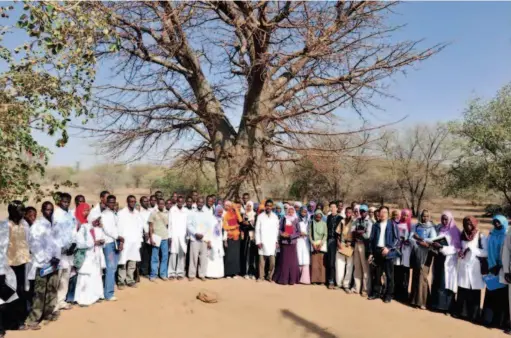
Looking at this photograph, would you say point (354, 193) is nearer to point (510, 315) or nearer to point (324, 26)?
point (324, 26)

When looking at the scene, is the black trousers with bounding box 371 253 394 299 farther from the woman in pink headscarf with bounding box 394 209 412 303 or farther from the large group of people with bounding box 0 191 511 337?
the woman in pink headscarf with bounding box 394 209 412 303

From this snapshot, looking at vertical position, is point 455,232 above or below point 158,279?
above

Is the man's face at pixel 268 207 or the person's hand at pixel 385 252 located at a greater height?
the man's face at pixel 268 207

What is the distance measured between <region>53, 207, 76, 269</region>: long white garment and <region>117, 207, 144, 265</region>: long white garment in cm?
118

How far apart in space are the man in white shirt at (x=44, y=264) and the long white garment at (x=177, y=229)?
107 inches

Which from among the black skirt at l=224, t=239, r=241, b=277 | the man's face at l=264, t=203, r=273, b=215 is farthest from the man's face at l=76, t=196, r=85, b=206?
the man's face at l=264, t=203, r=273, b=215

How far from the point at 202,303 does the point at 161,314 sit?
0.79 meters

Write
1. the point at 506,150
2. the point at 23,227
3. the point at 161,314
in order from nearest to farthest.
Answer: the point at 23,227 → the point at 161,314 → the point at 506,150

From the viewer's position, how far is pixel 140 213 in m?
8.01

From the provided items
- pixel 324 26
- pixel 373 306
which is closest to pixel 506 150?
pixel 324 26

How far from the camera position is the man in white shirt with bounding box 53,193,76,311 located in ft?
19.4

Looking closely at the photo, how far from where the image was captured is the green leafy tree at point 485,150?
62.4 ft

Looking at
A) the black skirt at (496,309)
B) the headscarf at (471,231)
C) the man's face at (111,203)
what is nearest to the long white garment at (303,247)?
the headscarf at (471,231)

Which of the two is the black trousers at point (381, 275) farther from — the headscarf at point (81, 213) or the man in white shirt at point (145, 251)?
the headscarf at point (81, 213)
